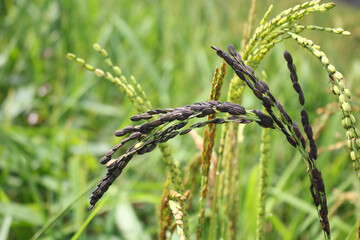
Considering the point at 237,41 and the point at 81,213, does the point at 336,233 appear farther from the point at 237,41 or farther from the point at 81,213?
the point at 237,41

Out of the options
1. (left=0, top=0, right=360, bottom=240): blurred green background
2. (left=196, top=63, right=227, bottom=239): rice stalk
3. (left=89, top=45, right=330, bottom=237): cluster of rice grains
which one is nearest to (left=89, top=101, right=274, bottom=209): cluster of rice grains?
(left=89, top=45, right=330, bottom=237): cluster of rice grains

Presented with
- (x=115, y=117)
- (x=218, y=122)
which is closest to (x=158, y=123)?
(x=218, y=122)

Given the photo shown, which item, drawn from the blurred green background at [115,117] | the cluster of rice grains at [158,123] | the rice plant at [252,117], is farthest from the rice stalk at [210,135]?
the blurred green background at [115,117]

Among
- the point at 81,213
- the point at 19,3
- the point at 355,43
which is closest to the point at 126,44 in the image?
the point at 19,3

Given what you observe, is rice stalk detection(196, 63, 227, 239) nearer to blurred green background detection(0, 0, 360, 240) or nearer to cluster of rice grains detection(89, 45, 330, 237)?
cluster of rice grains detection(89, 45, 330, 237)

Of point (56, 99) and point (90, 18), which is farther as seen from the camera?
point (90, 18)

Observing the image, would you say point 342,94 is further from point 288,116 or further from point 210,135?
point 210,135

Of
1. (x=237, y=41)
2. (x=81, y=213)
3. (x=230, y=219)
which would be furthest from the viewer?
(x=237, y=41)

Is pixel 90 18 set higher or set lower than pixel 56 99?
higher
